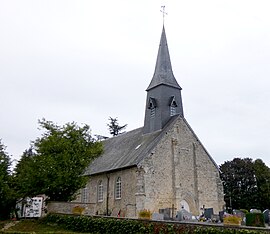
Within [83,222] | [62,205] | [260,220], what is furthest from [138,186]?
[260,220]

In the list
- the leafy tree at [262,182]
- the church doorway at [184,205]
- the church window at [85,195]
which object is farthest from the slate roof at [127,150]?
the leafy tree at [262,182]

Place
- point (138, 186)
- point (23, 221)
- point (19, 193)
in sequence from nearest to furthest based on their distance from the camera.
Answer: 1. point (23, 221)
2. point (19, 193)
3. point (138, 186)

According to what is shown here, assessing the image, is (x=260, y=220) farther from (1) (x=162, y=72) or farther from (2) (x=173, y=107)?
(1) (x=162, y=72)

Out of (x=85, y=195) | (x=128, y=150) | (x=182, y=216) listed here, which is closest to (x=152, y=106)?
(x=128, y=150)

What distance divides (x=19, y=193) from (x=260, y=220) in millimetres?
14383

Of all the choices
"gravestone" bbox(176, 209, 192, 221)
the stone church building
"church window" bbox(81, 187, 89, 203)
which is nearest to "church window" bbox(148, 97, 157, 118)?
the stone church building

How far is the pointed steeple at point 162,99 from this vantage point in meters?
29.6

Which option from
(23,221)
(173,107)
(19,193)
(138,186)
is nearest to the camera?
(23,221)

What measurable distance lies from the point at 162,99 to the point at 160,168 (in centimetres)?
627

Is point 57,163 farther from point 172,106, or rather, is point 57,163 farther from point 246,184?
point 246,184

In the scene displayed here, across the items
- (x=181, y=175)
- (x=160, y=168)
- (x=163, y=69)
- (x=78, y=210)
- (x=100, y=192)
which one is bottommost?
(x=78, y=210)

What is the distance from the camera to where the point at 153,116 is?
99.2ft

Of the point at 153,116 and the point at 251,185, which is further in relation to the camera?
the point at 251,185

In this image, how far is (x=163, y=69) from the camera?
31797mm
